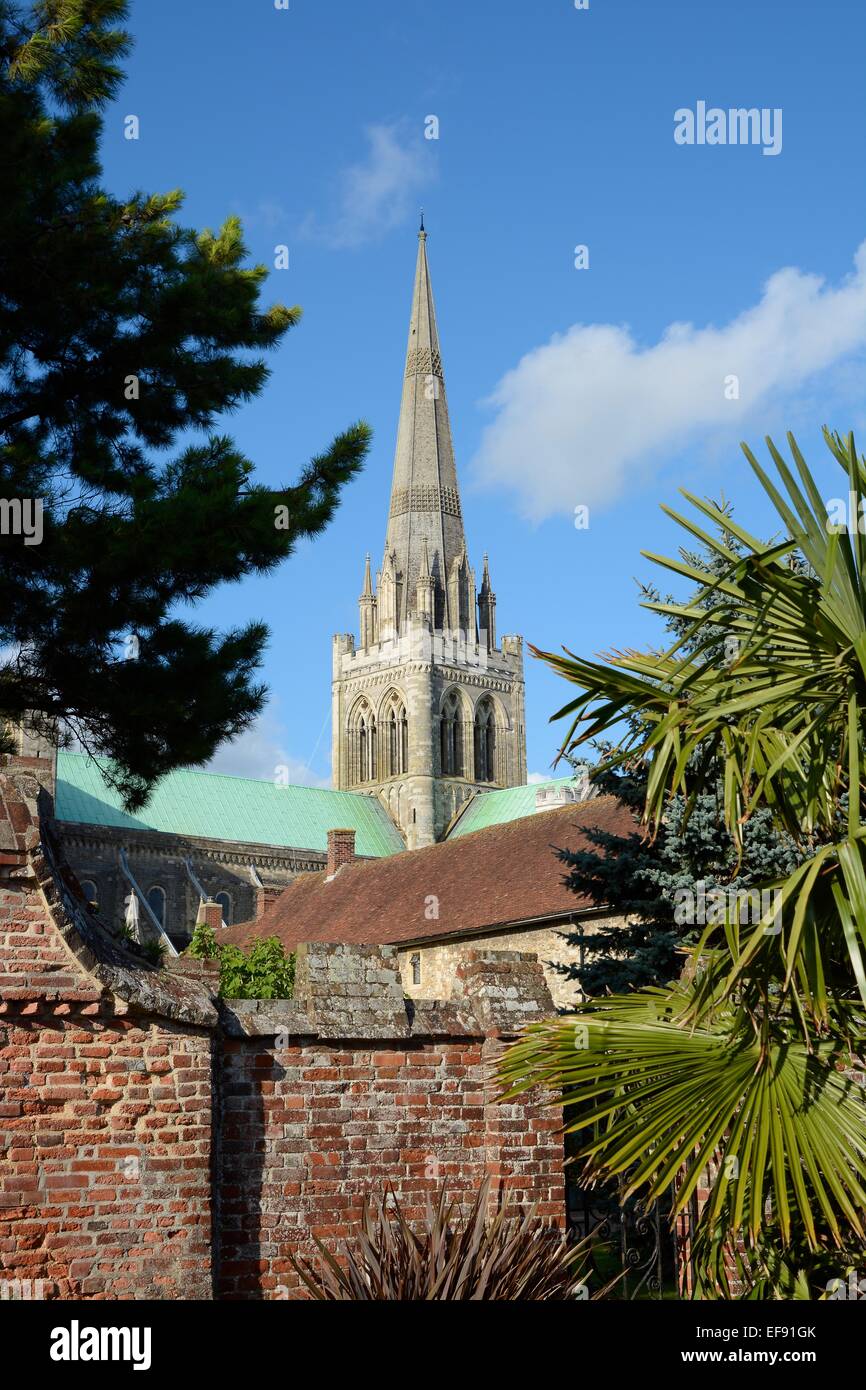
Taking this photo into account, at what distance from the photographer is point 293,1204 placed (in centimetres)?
763

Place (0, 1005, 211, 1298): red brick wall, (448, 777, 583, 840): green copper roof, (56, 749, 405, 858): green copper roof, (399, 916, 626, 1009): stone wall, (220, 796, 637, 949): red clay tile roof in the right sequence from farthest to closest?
(448, 777, 583, 840): green copper roof
(56, 749, 405, 858): green copper roof
(220, 796, 637, 949): red clay tile roof
(399, 916, 626, 1009): stone wall
(0, 1005, 211, 1298): red brick wall

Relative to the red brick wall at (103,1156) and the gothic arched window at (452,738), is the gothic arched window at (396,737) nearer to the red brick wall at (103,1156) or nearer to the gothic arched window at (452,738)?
the gothic arched window at (452,738)

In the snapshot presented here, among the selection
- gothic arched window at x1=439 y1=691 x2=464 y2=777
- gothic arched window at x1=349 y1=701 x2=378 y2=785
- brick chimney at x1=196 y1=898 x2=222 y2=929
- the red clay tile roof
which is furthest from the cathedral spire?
the red clay tile roof

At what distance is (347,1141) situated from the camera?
790cm

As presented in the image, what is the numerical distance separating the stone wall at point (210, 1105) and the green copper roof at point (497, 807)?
67.2 m

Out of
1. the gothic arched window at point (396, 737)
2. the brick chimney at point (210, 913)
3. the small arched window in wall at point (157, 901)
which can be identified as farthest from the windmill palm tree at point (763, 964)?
the gothic arched window at point (396, 737)

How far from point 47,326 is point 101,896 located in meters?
57.7

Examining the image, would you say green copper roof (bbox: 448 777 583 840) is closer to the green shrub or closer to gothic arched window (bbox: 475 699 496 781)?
gothic arched window (bbox: 475 699 496 781)

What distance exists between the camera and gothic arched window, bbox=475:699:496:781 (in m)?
89.0

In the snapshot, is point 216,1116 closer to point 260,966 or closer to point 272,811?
point 260,966

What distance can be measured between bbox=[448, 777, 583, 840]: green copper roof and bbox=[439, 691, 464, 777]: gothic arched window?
123 inches

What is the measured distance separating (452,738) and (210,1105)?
80.4 metres

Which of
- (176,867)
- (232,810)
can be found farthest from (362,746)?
(176,867)
